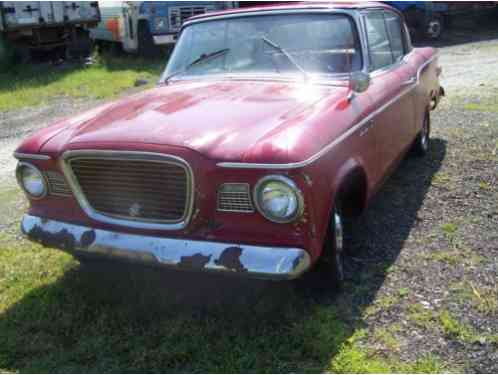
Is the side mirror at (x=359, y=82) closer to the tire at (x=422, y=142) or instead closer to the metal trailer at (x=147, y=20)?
the tire at (x=422, y=142)

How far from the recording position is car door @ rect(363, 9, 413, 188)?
3.67 metres

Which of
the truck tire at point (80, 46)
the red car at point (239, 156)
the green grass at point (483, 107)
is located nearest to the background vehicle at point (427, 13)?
the truck tire at point (80, 46)

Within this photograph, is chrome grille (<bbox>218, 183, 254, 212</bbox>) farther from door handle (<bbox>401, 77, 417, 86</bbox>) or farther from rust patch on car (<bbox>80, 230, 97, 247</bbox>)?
door handle (<bbox>401, 77, 417, 86</bbox>)

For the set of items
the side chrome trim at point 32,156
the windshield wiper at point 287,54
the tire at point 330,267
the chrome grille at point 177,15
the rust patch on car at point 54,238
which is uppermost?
the chrome grille at point 177,15

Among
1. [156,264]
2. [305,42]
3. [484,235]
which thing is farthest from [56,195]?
[484,235]

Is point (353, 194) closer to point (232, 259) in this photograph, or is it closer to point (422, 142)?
point (232, 259)

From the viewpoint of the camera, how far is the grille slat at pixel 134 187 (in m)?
2.73

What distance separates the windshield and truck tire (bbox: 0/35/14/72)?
9305 mm

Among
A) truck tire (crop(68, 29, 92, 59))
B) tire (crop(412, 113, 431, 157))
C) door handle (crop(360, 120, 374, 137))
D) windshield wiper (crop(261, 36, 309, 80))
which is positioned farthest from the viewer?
truck tire (crop(68, 29, 92, 59))

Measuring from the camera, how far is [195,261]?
2670 mm

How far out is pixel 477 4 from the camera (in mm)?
16719

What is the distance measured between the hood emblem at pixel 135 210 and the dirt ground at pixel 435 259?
0.66 metres

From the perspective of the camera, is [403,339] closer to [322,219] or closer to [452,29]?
[322,219]

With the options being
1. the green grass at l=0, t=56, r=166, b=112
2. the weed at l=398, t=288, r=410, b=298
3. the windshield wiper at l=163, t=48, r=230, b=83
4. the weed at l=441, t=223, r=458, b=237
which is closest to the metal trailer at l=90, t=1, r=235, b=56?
the green grass at l=0, t=56, r=166, b=112
